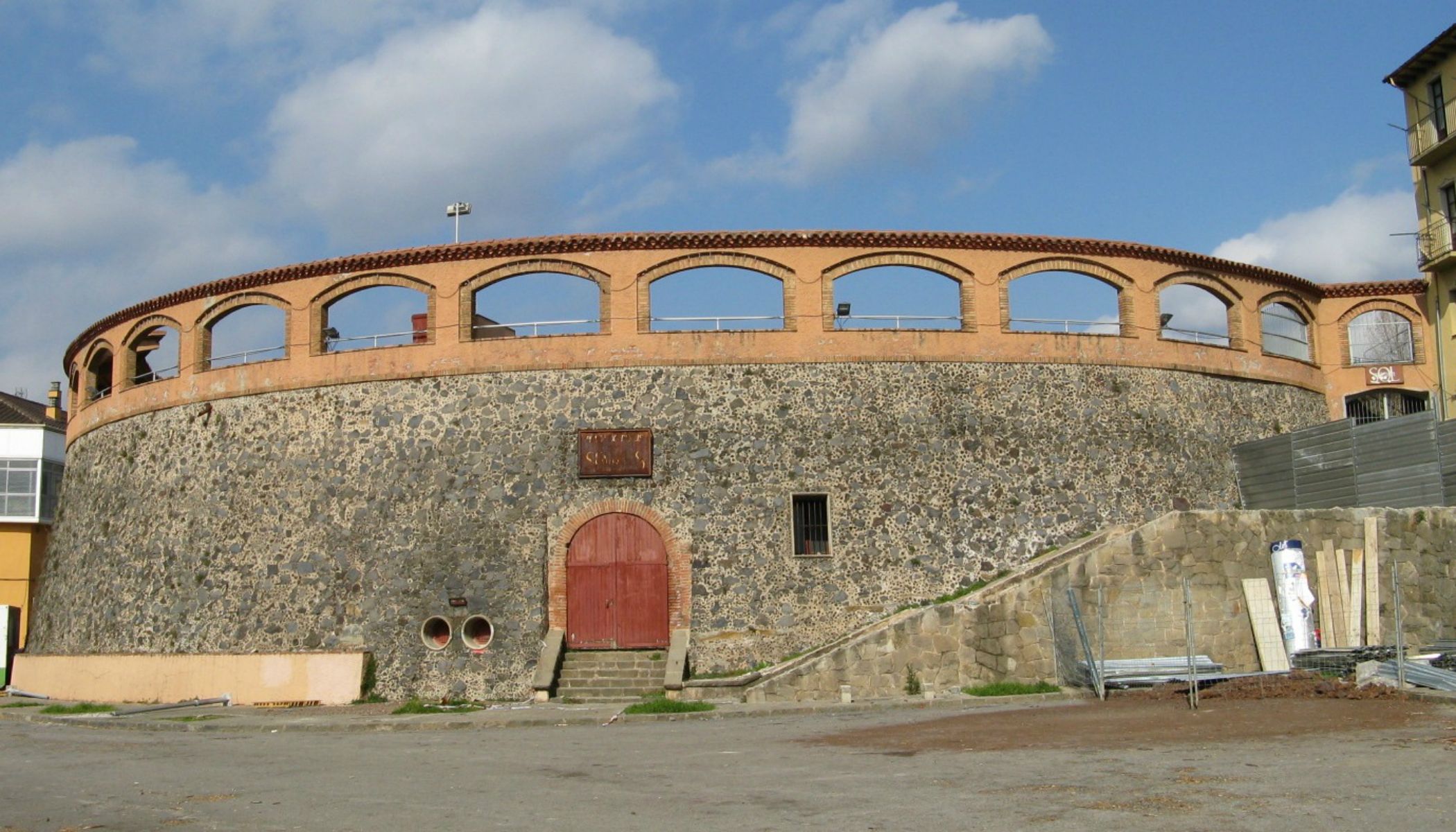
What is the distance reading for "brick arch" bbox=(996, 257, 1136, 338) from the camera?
2323 centimetres

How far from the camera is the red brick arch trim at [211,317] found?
24.4 metres

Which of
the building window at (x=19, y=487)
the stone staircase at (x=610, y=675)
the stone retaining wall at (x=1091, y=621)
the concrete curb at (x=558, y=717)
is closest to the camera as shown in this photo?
the concrete curb at (x=558, y=717)

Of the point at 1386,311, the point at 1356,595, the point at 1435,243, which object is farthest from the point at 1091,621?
Result: the point at 1435,243

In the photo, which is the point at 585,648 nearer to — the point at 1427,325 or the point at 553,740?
the point at 553,740

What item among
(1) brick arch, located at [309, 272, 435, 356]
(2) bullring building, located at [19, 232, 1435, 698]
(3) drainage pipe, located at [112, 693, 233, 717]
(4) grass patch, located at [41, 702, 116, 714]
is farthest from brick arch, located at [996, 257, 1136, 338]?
(4) grass patch, located at [41, 702, 116, 714]

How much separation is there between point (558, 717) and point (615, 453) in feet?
18.1

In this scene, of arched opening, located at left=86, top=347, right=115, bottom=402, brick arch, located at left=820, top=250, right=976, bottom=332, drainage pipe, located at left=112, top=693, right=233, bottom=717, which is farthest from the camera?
arched opening, located at left=86, top=347, right=115, bottom=402

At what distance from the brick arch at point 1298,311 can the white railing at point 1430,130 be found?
4205 millimetres

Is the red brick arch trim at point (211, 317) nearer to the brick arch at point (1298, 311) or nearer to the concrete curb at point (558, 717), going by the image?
the concrete curb at point (558, 717)

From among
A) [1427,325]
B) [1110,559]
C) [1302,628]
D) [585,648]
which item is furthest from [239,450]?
[1427,325]

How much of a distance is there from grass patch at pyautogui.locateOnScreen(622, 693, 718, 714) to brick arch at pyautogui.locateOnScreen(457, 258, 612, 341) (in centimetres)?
701

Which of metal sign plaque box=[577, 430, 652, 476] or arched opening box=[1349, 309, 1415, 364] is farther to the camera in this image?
arched opening box=[1349, 309, 1415, 364]

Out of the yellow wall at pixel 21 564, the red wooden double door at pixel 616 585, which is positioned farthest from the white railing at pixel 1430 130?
the yellow wall at pixel 21 564

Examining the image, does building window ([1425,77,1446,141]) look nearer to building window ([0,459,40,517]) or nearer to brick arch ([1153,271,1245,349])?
brick arch ([1153,271,1245,349])
